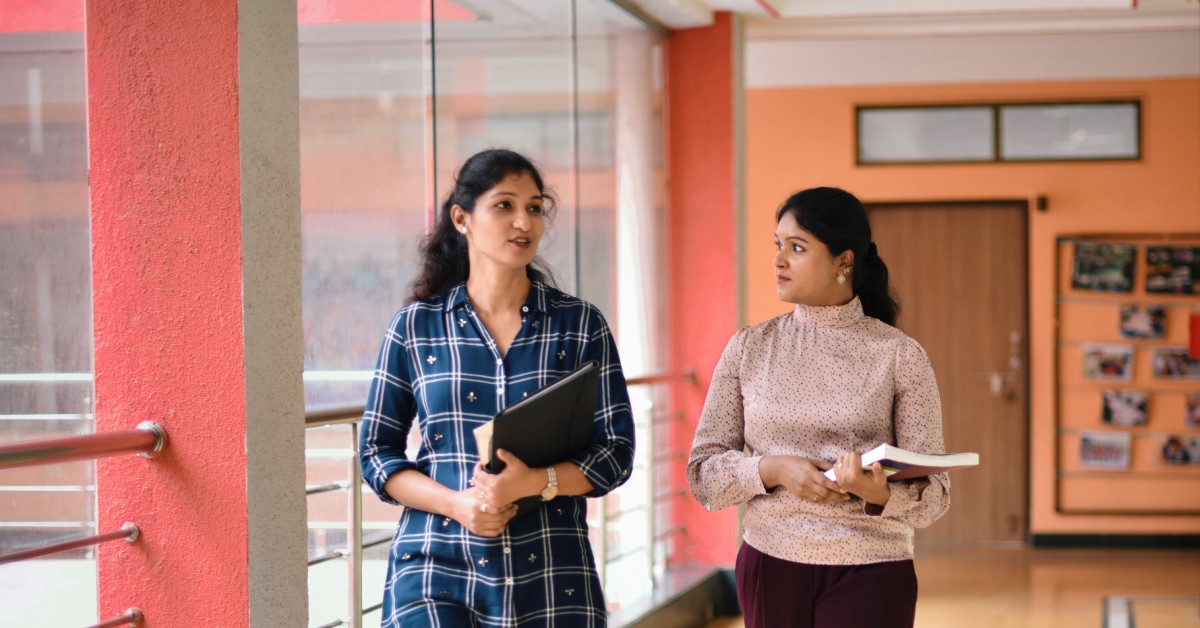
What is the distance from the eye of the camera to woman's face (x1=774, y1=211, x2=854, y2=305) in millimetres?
2201

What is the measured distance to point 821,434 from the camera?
7.20 ft

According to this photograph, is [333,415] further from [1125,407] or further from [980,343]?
[1125,407]

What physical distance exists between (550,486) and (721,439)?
39cm

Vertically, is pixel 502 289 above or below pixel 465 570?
above

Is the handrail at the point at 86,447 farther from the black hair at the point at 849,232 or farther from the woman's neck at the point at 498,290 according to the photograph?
the black hair at the point at 849,232

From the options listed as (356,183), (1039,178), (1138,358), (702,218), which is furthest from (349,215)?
(1138,358)

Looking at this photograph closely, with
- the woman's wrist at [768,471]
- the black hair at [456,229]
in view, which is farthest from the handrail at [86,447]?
the woman's wrist at [768,471]

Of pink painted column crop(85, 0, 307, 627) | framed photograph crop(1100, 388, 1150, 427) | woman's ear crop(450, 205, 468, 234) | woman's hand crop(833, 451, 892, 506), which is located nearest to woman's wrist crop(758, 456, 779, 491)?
woman's hand crop(833, 451, 892, 506)

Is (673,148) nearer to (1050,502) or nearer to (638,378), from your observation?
(638,378)

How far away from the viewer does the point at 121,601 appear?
2340 millimetres

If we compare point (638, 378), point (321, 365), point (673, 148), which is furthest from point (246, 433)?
point (673, 148)

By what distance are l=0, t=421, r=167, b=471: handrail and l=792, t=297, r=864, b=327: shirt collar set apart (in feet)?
3.93

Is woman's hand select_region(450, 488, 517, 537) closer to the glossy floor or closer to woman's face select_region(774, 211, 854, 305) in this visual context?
woman's face select_region(774, 211, 854, 305)

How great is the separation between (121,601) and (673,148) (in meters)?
4.09
